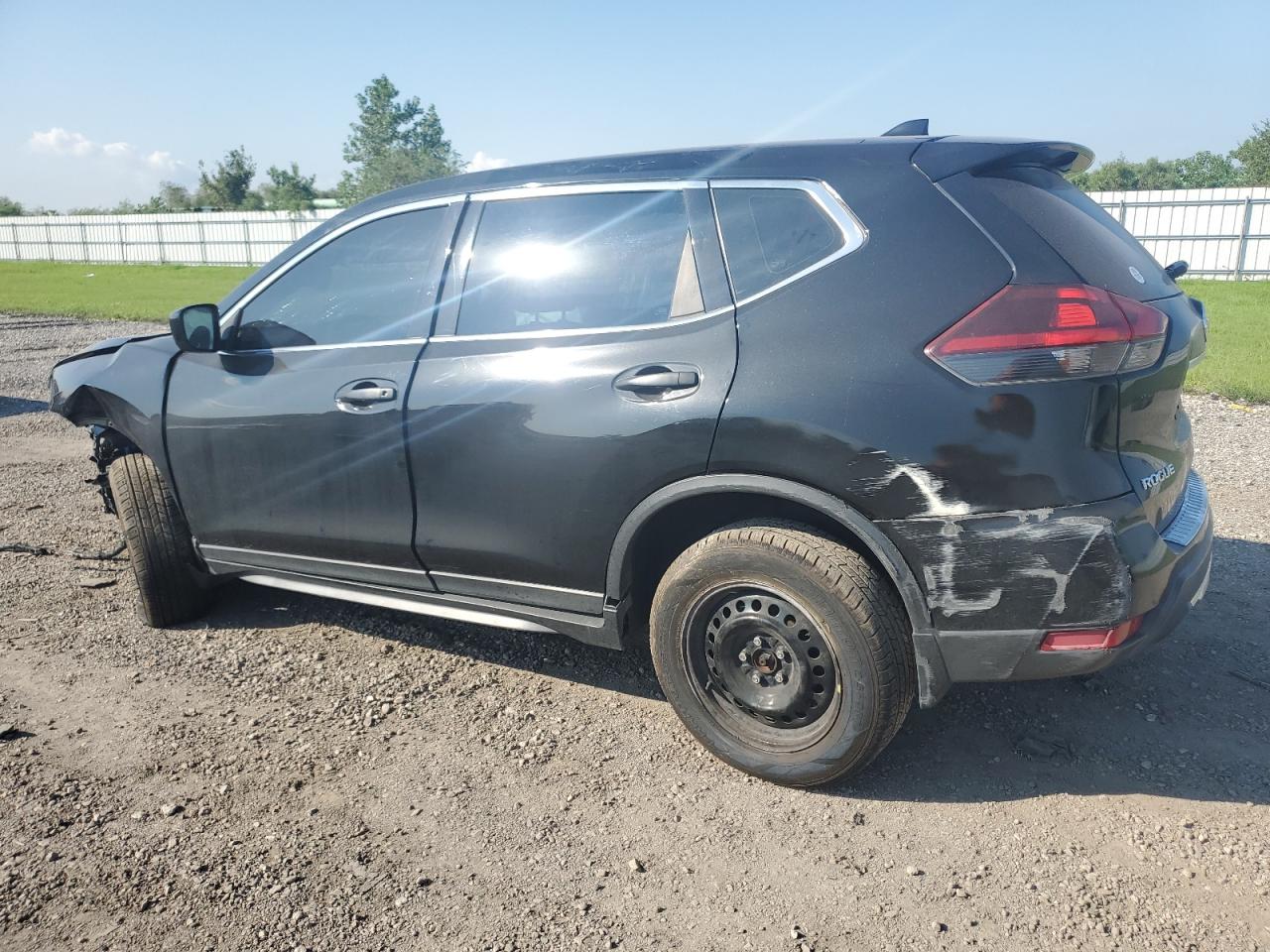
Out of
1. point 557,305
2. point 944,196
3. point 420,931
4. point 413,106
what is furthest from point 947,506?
point 413,106

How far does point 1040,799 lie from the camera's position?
115 inches

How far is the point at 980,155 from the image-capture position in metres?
2.86

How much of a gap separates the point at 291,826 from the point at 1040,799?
7.31ft

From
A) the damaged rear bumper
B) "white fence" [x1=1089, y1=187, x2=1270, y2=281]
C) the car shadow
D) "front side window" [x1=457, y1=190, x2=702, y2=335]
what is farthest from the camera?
"white fence" [x1=1089, y1=187, x2=1270, y2=281]

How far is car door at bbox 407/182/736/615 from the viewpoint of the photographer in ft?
9.75

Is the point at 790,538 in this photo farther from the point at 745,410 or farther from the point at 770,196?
the point at 770,196

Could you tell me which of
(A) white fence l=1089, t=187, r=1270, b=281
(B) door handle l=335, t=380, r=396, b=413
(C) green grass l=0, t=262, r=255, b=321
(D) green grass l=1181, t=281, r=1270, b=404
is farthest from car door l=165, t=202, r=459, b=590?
(A) white fence l=1089, t=187, r=1270, b=281

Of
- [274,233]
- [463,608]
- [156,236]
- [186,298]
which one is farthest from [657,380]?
[156,236]

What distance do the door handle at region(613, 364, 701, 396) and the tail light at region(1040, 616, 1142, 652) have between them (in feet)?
4.01

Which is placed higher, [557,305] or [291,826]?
[557,305]

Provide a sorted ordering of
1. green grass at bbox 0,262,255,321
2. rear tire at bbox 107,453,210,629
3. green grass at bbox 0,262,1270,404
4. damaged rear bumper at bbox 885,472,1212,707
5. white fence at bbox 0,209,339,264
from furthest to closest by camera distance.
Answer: white fence at bbox 0,209,339,264, green grass at bbox 0,262,255,321, green grass at bbox 0,262,1270,404, rear tire at bbox 107,453,210,629, damaged rear bumper at bbox 885,472,1212,707

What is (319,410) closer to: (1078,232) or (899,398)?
(899,398)

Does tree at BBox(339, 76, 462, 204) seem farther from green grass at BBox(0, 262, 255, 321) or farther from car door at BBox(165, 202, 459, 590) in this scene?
car door at BBox(165, 202, 459, 590)

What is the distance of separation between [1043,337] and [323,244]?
8.75 ft
